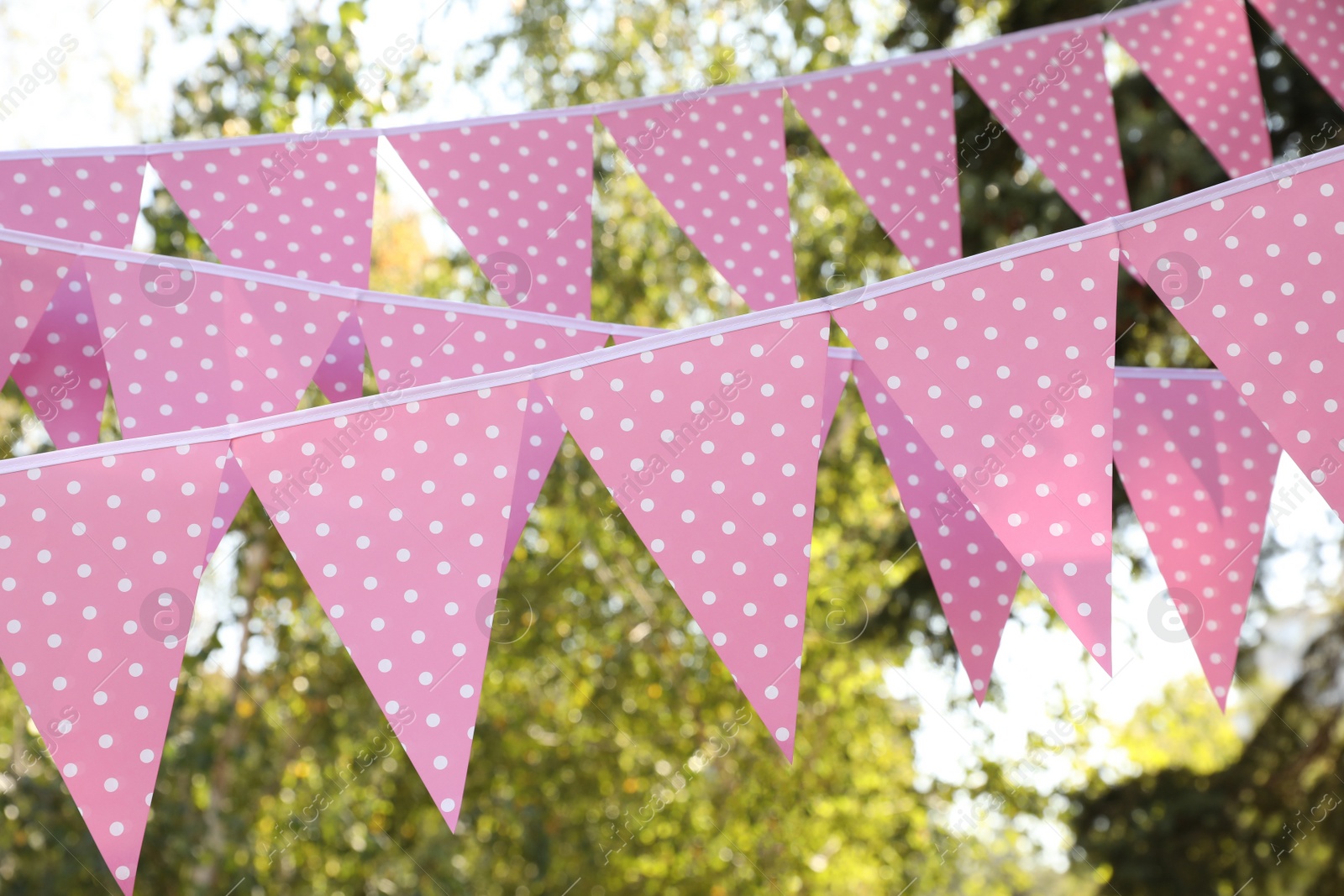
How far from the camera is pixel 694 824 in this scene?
3.59 metres

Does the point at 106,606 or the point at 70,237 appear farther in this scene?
the point at 70,237

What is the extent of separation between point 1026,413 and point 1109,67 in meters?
2.91

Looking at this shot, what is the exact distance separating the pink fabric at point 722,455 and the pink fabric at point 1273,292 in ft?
1.16

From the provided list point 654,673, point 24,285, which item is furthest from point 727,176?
point 654,673

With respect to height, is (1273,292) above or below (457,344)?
above

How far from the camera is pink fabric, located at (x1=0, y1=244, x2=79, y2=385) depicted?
1.45 meters

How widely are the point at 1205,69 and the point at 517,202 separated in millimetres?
1301

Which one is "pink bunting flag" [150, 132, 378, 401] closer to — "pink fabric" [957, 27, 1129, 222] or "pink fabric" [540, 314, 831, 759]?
"pink fabric" [540, 314, 831, 759]

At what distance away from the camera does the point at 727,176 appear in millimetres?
1811

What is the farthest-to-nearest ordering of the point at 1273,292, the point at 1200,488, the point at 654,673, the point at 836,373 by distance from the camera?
1. the point at 654,673
2. the point at 1200,488
3. the point at 836,373
4. the point at 1273,292

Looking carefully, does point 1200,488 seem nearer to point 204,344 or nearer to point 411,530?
point 411,530

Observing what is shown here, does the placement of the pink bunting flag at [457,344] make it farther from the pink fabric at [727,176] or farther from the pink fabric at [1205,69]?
the pink fabric at [1205,69]

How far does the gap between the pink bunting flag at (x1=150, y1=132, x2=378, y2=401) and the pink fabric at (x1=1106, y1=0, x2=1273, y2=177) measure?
1415 millimetres

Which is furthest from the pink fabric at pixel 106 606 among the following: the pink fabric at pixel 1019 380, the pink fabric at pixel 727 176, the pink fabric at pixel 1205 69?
the pink fabric at pixel 1205 69
